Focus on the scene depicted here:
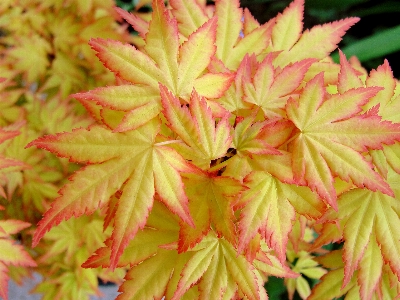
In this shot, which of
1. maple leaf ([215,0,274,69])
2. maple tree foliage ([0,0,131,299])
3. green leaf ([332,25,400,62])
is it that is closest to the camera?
maple leaf ([215,0,274,69])

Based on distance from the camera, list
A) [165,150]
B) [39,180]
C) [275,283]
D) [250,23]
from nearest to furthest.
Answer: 1. [165,150]
2. [250,23]
3. [39,180]
4. [275,283]

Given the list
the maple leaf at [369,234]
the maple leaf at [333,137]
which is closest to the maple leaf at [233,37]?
the maple leaf at [333,137]

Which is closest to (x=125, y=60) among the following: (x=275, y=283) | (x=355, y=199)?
(x=355, y=199)

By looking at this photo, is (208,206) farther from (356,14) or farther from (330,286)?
(356,14)

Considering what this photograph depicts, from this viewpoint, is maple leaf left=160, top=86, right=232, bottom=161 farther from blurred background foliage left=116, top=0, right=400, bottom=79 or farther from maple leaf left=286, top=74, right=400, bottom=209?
blurred background foliage left=116, top=0, right=400, bottom=79

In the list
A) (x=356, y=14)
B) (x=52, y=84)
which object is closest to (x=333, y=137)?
(x=52, y=84)

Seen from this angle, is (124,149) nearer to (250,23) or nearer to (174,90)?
(174,90)

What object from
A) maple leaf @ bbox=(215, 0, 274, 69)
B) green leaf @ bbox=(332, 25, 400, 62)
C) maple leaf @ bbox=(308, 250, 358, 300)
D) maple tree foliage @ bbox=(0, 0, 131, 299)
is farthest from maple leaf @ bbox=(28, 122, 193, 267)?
green leaf @ bbox=(332, 25, 400, 62)

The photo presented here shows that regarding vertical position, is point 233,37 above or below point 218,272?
above
